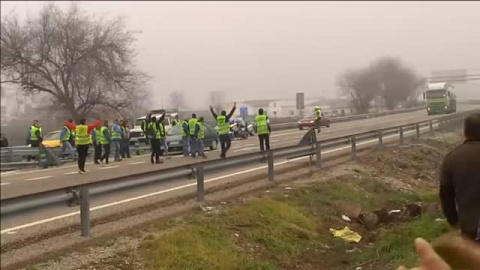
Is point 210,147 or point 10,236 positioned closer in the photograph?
point 10,236

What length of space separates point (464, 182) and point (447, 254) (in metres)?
2.42

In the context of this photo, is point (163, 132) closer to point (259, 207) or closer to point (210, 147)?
point (210, 147)

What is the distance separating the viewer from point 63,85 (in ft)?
113

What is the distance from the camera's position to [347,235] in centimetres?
1027

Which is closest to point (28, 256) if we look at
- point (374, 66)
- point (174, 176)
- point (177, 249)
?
point (177, 249)

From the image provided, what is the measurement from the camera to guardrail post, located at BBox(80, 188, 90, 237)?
294 inches

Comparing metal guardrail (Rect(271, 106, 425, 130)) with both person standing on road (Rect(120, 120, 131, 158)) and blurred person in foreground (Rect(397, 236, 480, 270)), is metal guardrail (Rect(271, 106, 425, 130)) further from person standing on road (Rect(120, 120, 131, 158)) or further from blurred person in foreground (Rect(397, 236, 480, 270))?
blurred person in foreground (Rect(397, 236, 480, 270))

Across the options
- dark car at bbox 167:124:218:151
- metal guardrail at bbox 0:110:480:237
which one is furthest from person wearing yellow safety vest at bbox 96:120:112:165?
metal guardrail at bbox 0:110:480:237

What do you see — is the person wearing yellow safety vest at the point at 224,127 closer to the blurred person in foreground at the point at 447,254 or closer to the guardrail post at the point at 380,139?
the guardrail post at the point at 380,139

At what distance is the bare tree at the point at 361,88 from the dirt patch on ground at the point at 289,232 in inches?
422

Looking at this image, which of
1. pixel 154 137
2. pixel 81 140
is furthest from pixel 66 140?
pixel 154 137

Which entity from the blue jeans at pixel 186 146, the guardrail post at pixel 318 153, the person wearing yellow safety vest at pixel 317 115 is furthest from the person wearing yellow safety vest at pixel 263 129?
the blue jeans at pixel 186 146

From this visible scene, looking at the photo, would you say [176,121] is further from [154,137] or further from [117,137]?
[154,137]

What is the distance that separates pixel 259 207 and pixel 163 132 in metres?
11.6
